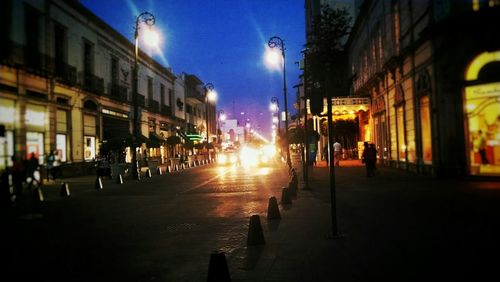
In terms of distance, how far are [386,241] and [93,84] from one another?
1034 inches

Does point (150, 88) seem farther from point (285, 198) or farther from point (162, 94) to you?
point (285, 198)

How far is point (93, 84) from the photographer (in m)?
29.5

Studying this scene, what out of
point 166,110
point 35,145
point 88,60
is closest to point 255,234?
point 35,145

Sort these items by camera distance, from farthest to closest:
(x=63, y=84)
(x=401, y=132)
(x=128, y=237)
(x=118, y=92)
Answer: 1. (x=118, y=92)
2. (x=63, y=84)
3. (x=401, y=132)
4. (x=128, y=237)

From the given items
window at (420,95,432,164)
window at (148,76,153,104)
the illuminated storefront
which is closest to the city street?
the illuminated storefront

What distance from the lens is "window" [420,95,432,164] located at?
18366 millimetres

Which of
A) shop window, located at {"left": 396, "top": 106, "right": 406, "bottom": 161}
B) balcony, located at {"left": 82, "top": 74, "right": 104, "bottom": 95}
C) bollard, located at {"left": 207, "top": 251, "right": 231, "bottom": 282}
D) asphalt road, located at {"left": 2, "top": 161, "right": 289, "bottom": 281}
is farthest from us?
balcony, located at {"left": 82, "top": 74, "right": 104, "bottom": 95}

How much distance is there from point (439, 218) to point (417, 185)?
6.77 m

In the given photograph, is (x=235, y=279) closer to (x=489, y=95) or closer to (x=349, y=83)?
(x=489, y=95)

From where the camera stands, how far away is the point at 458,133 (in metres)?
16.4

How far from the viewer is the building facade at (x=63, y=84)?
20.8m

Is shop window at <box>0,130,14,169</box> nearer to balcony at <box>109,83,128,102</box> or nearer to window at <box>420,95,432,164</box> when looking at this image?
balcony at <box>109,83,128,102</box>

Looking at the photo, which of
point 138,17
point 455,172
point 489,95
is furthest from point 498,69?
point 138,17

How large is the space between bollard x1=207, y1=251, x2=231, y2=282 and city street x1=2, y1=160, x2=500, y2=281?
0.66m
